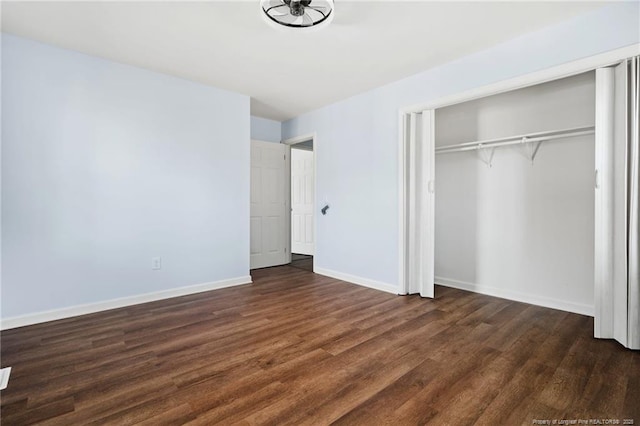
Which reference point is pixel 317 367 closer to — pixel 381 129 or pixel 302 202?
pixel 381 129

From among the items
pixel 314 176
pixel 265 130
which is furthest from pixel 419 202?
pixel 265 130

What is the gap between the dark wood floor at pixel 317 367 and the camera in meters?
1.63

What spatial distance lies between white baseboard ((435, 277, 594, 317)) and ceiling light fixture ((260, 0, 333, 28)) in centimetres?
343

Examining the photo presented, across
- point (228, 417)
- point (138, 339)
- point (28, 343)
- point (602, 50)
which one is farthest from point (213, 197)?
point (602, 50)

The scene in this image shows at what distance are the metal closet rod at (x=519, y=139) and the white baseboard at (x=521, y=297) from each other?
170 cm

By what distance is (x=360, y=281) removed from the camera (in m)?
4.24

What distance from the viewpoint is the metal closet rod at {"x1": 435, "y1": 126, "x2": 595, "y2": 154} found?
3053 millimetres

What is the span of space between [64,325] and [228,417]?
2.23 m

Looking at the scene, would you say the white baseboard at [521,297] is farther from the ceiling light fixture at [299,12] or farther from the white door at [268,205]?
the ceiling light fixture at [299,12]

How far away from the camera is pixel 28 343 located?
8.02 ft

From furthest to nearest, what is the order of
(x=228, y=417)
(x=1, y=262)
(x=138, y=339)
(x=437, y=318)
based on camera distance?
(x=437, y=318) < (x=1, y=262) < (x=138, y=339) < (x=228, y=417)

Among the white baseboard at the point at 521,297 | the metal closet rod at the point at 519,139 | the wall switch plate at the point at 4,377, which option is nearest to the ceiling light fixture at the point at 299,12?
the metal closet rod at the point at 519,139

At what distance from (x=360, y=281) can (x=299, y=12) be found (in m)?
3.22

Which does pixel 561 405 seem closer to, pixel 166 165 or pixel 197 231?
pixel 197 231
